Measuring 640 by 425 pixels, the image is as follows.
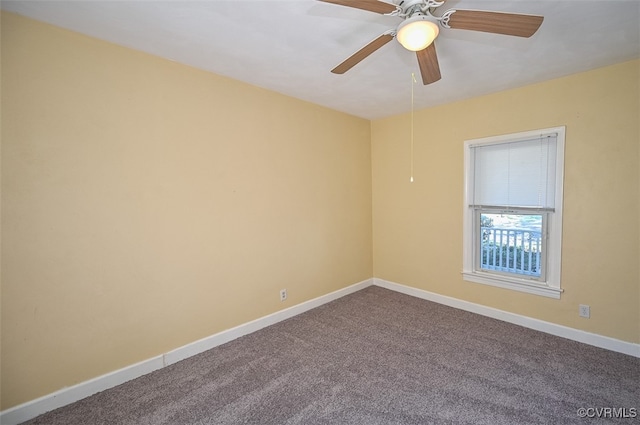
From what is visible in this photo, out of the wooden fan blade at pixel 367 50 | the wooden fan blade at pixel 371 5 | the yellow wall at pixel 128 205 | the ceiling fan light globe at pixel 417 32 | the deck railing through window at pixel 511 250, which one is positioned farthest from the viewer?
the deck railing through window at pixel 511 250

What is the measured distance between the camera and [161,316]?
2.35m

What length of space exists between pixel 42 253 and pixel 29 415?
3.39 ft

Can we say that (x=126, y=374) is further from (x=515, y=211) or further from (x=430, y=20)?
(x=515, y=211)

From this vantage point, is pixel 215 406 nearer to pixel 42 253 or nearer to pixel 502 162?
pixel 42 253

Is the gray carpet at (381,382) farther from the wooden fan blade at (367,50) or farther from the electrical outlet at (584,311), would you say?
the wooden fan blade at (367,50)

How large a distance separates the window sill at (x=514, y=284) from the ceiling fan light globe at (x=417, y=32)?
2.70m

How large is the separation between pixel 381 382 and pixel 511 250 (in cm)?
215

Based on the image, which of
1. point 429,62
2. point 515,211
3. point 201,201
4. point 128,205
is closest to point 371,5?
point 429,62

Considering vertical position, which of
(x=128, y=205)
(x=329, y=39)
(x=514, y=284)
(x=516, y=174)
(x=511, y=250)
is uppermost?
(x=329, y=39)

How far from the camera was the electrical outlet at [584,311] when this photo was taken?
262 cm

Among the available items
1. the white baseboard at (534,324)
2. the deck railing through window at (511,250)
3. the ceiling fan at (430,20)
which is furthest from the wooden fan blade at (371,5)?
the white baseboard at (534,324)

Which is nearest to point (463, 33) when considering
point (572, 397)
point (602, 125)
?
point (602, 125)

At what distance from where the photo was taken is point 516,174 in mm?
3033

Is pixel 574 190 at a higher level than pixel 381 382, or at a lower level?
higher
